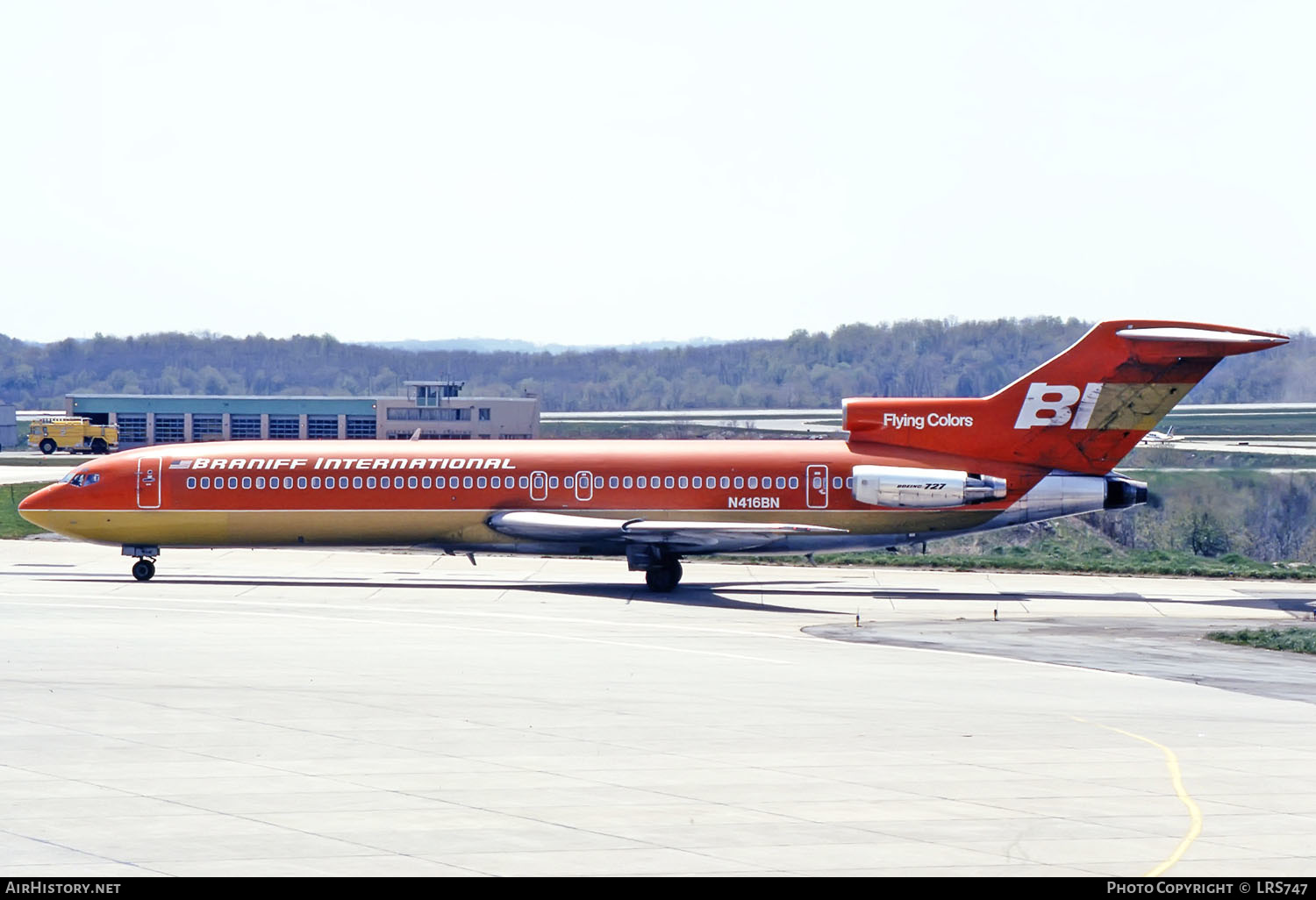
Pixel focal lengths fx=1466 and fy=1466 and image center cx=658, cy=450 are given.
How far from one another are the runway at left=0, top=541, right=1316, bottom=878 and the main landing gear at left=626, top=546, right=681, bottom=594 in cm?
180

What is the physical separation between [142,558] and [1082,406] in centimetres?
2239

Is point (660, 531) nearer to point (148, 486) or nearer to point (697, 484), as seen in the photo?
point (697, 484)

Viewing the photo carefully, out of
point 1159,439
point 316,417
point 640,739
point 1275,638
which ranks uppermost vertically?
point 316,417

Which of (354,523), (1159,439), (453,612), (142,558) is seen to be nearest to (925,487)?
(453,612)

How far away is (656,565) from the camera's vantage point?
3300 cm

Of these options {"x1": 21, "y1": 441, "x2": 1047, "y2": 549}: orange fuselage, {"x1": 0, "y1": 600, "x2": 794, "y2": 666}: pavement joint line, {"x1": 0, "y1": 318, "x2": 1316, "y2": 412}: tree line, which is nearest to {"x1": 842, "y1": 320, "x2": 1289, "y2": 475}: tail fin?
{"x1": 21, "y1": 441, "x2": 1047, "y2": 549}: orange fuselage

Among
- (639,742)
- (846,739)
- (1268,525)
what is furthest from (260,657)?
(1268,525)

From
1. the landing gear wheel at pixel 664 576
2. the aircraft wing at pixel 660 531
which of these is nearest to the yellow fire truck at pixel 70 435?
the aircraft wing at pixel 660 531

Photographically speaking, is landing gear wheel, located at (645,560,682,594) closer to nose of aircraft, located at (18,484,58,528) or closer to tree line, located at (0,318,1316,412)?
nose of aircraft, located at (18,484,58,528)

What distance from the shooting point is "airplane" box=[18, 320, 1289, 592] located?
33156mm

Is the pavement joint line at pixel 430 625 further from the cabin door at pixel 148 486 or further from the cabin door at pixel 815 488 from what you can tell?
the cabin door at pixel 815 488

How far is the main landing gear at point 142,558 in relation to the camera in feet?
113

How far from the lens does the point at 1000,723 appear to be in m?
17.5

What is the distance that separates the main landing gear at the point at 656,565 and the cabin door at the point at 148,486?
11471mm
